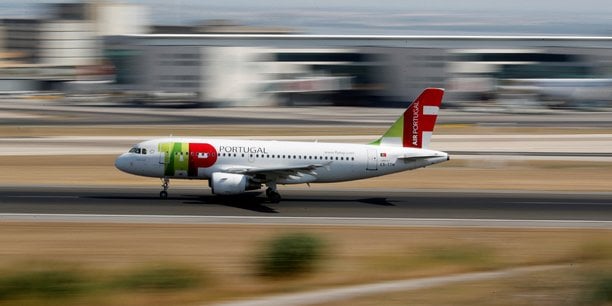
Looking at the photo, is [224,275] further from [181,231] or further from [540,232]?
[540,232]

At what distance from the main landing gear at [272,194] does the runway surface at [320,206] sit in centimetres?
36

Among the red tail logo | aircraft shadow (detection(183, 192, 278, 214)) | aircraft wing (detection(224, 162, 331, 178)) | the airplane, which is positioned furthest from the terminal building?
aircraft wing (detection(224, 162, 331, 178))

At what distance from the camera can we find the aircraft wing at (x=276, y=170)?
38156 millimetres

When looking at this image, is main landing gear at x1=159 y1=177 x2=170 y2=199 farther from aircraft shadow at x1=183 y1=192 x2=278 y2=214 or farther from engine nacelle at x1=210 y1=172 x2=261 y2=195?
engine nacelle at x1=210 y1=172 x2=261 y2=195

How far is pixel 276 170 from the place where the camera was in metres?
38.1

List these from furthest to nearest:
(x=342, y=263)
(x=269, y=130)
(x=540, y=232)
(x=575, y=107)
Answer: (x=575, y=107)
(x=269, y=130)
(x=540, y=232)
(x=342, y=263)

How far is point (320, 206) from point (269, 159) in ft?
10.5

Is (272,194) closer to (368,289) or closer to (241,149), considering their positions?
(241,149)

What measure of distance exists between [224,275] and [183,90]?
99.6 metres

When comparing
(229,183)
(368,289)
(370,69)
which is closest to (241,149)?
(229,183)

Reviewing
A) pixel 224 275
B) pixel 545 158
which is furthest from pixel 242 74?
pixel 224 275

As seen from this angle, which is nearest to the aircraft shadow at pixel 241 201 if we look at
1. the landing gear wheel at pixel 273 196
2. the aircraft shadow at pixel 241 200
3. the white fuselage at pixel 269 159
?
the aircraft shadow at pixel 241 200

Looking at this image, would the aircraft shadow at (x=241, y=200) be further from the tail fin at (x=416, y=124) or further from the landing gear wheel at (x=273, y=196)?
the tail fin at (x=416, y=124)

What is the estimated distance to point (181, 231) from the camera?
104 feet
